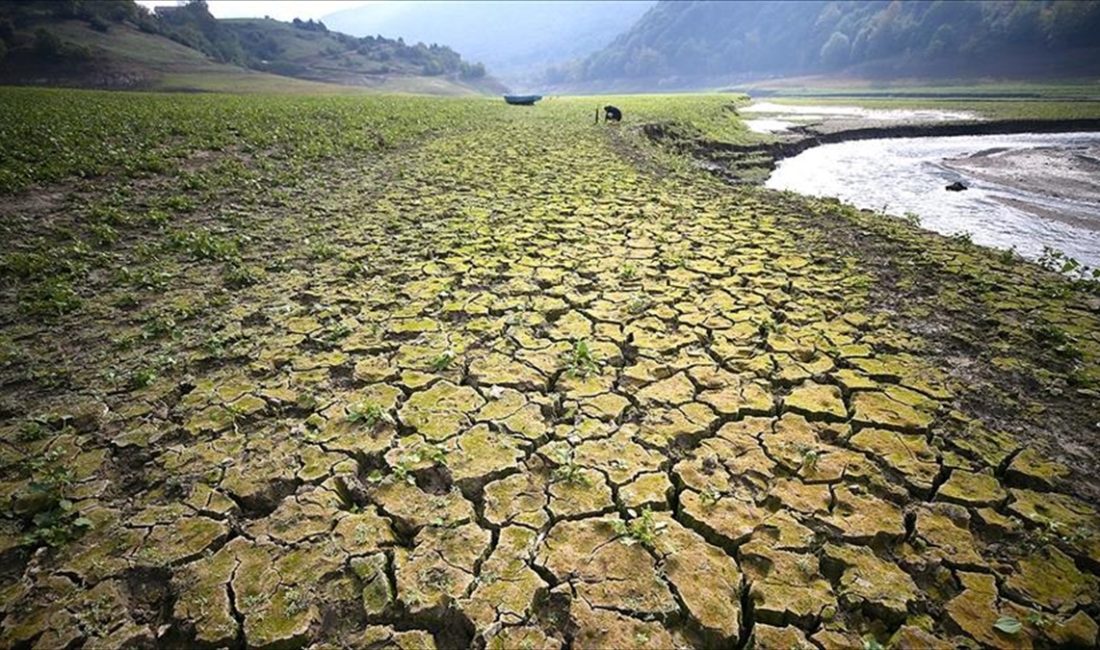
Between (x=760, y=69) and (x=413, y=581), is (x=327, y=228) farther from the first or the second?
(x=760, y=69)

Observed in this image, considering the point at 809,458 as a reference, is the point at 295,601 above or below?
below

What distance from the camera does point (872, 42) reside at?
366 ft

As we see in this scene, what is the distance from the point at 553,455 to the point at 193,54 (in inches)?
4106

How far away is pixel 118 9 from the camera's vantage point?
8262cm

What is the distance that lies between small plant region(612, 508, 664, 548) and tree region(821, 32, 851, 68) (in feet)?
501

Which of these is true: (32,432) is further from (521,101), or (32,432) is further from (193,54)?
(193,54)

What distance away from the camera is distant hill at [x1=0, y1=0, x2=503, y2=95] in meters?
54.6

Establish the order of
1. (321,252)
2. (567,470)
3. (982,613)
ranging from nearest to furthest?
(982,613), (567,470), (321,252)

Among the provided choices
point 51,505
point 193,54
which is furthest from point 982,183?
point 193,54

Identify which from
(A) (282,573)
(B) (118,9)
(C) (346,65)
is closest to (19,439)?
(A) (282,573)

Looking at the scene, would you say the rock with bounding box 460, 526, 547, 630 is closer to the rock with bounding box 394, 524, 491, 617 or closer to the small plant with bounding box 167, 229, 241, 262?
the rock with bounding box 394, 524, 491, 617

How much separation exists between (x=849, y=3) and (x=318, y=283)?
195036 mm

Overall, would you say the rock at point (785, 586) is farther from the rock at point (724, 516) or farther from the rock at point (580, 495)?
the rock at point (580, 495)

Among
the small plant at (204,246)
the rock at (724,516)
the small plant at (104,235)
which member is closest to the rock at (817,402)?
the rock at (724,516)
